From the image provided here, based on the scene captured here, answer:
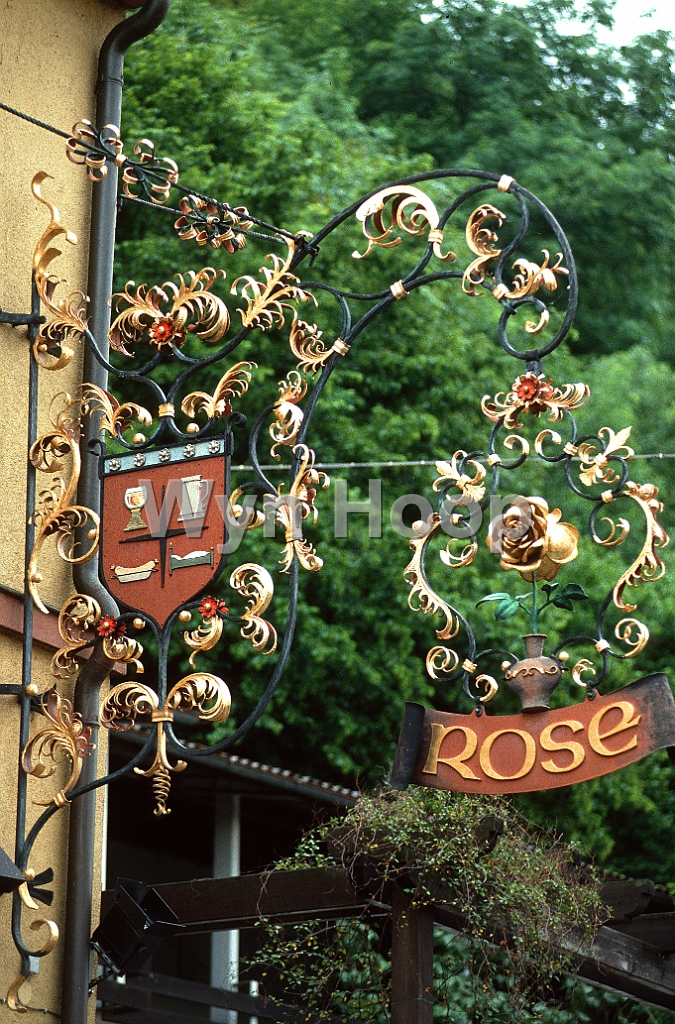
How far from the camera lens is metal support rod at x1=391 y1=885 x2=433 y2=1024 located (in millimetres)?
7539

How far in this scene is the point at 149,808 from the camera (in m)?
12.3

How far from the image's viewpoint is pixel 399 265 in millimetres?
17688

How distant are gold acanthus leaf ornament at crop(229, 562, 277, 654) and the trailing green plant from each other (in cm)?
270

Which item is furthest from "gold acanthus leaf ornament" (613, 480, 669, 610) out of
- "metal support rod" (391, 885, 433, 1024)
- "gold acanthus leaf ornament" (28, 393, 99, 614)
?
"metal support rod" (391, 885, 433, 1024)

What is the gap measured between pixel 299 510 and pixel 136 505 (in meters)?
0.60

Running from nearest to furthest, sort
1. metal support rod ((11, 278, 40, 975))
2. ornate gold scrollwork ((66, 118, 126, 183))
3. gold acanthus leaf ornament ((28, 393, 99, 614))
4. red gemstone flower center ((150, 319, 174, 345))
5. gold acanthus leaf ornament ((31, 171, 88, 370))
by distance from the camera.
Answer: metal support rod ((11, 278, 40, 975)), gold acanthus leaf ornament ((28, 393, 99, 614)), red gemstone flower center ((150, 319, 174, 345)), ornate gold scrollwork ((66, 118, 126, 183)), gold acanthus leaf ornament ((31, 171, 88, 370))

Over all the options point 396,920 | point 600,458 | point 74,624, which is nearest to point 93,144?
point 74,624

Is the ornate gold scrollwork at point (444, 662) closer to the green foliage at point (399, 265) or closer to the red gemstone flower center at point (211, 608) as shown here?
the red gemstone flower center at point (211, 608)

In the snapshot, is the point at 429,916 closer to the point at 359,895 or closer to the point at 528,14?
the point at 359,895

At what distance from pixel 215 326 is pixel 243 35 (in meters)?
16.3

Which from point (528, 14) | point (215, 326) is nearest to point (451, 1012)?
point (215, 326)

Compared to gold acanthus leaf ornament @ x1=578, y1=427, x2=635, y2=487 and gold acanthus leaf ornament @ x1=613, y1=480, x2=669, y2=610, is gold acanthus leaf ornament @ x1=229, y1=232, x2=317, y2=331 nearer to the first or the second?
gold acanthus leaf ornament @ x1=578, y1=427, x2=635, y2=487

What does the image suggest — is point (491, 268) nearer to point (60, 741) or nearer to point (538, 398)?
point (538, 398)

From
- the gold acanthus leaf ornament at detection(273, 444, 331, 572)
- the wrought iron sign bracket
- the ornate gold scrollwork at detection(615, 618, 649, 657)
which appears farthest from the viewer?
the gold acanthus leaf ornament at detection(273, 444, 331, 572)
